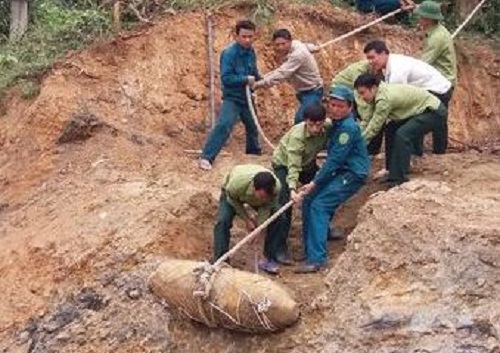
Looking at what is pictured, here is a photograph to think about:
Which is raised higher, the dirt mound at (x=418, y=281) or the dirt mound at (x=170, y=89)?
the dirt mound at (x=170, y=89)

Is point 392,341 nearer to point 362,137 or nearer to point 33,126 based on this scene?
point 362,137

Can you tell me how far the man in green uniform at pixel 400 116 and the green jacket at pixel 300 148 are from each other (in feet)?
1.54

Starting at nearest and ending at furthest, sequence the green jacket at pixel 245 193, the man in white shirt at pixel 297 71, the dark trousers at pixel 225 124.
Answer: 1. the green jacket at pixel 245 193
2. the man in white shirt at pixel 297 71
3. the dark trousers at pixel 225 124

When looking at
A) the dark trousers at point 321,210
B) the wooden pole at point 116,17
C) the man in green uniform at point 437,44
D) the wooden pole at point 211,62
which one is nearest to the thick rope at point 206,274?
the dark trousers at point 321,210

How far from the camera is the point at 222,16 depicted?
13094 mm

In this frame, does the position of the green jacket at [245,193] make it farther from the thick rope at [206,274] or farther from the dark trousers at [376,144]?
the dark trousers at [376,144]

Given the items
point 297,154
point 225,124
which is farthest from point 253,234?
point 225,124

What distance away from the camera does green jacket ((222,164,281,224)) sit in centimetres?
862

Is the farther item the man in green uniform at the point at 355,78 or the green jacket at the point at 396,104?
the man in green uniform at the point at 355,78

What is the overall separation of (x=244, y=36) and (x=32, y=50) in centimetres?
346

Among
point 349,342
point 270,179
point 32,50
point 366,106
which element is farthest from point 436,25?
point 32,50

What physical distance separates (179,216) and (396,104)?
2.07 metres

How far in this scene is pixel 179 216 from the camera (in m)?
9.45

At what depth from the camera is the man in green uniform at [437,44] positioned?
10.5m
